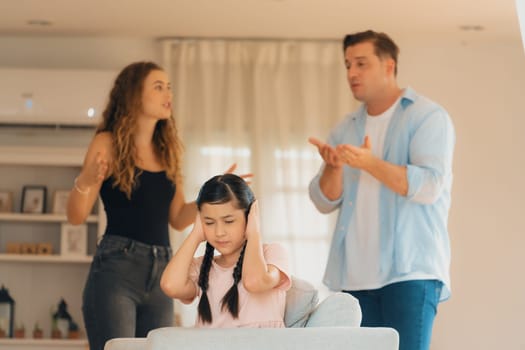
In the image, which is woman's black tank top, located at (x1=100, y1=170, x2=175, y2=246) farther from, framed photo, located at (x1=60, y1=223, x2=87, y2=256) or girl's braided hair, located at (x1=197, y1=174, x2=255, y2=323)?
framed photo, located at (x1=60, y1=223, x2=87, y2=256)

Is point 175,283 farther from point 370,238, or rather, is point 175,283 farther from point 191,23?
point 191,23

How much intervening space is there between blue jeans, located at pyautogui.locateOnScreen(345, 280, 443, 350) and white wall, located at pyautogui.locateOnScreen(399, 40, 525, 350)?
120 inches

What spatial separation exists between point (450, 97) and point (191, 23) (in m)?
1.86

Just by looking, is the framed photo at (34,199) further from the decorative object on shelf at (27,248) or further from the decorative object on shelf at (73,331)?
the decorative object on shelf at (73,331)

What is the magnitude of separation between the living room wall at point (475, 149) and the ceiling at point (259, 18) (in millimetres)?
141

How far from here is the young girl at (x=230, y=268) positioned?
2.56 m

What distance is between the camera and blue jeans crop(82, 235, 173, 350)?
330 centimetres

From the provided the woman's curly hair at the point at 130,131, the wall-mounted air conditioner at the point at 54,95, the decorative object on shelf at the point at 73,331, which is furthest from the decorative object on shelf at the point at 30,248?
the woman's curly hair at the point at 130,131

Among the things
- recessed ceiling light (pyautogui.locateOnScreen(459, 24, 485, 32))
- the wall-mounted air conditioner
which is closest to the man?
recessed ceiling light (pyautogui.locateOnScreen(459, 24, 485, 32))

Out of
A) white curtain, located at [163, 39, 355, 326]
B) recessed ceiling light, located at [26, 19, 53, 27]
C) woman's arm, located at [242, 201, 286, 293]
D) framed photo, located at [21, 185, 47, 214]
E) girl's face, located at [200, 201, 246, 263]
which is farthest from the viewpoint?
white curtain, located at [163, 39, 355, 326]

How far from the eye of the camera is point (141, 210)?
3.49m

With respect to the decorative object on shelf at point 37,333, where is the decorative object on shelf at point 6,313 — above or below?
above

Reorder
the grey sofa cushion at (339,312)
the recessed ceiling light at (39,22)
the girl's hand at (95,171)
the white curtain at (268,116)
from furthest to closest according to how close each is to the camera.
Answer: the white curtain at (268,116), the recessed ceiling light at (39,22), the girl's hand at (95,171), the grey sofa cushion at (339,312)

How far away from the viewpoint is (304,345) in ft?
6.73
